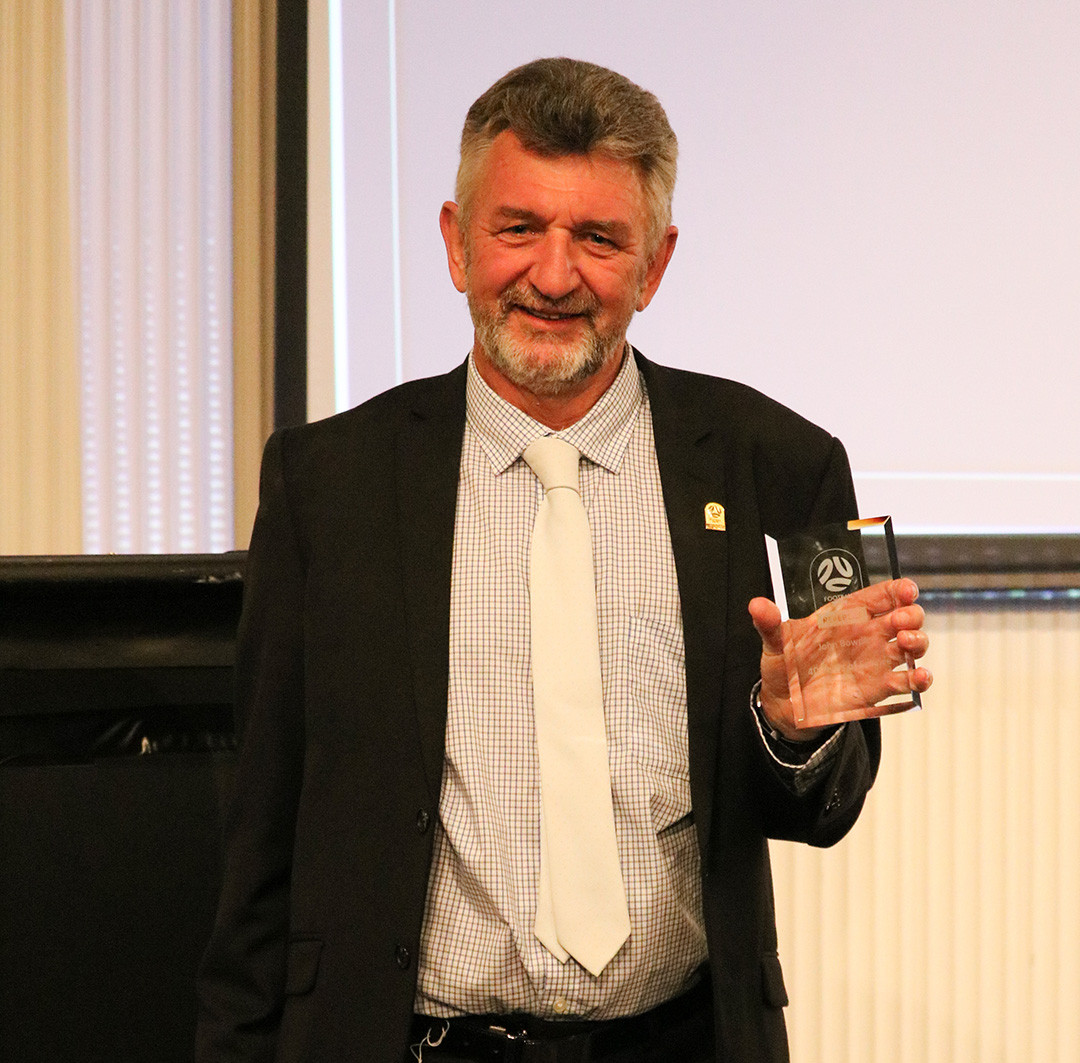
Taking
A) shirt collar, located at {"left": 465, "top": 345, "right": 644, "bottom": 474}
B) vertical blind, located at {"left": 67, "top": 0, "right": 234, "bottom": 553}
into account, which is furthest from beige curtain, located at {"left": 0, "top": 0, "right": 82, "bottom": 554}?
shirt collar, located at {"left": 465, "top": 345, "right": 644, "bottom": 474}

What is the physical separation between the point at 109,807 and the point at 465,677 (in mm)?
810

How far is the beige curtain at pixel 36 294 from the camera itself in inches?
92.7

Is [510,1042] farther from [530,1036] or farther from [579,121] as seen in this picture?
[579,121]

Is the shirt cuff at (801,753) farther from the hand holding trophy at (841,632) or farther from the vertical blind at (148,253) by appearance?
the vertical blind at (148,253)

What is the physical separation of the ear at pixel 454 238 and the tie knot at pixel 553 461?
10.3 inches

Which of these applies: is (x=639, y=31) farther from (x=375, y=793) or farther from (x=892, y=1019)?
(x=892, y=1019)

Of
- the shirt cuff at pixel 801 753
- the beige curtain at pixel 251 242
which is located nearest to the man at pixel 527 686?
the shirt cuff at pixel 801 753

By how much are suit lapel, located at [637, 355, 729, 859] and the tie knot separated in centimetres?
11

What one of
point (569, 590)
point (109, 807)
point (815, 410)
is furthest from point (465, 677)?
point (815, 410)

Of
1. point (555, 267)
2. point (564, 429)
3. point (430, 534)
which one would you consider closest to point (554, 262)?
point (555, 267)

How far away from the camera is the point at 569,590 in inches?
55.5

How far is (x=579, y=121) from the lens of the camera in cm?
147

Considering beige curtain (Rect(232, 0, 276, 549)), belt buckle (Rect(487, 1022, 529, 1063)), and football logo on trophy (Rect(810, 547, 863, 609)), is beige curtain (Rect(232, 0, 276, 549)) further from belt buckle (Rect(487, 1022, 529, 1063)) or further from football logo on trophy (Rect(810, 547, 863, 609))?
football logo on trophy (Rect(810, 547, 863, 609))

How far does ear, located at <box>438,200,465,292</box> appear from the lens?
160 centimetres
